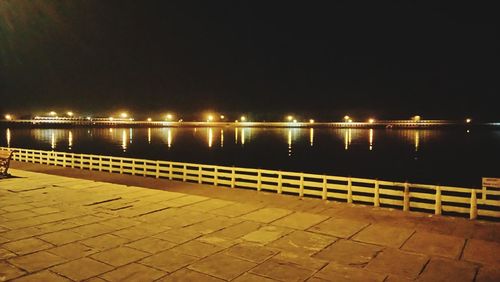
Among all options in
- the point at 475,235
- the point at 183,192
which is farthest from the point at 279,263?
the point at 183,192

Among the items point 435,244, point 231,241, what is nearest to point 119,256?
point 231,241

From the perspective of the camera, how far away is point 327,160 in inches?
2469

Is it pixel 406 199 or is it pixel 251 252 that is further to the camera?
pixel 406 199

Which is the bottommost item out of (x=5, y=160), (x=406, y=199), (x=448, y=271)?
(x=448, y=271)

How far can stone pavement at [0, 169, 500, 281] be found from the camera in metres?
7.90

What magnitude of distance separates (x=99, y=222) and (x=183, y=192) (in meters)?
5.63

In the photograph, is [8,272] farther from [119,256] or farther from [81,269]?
[119,256]

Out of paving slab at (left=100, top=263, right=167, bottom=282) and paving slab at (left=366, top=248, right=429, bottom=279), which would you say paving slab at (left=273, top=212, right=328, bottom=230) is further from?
A: paving slab at (left=100, top=263, right=167, bottom=282)

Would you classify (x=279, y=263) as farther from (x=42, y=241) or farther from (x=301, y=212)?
(x=42, y=241)

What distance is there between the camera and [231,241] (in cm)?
995

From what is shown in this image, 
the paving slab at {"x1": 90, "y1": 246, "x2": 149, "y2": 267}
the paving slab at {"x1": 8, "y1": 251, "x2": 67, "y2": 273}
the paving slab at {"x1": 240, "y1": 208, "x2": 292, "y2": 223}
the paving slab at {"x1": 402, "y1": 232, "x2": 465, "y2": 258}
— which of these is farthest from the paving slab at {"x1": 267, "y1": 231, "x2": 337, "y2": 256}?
the paving slab at {"x1": 8, "y1": 251, "x2": 67, "y2": 273}

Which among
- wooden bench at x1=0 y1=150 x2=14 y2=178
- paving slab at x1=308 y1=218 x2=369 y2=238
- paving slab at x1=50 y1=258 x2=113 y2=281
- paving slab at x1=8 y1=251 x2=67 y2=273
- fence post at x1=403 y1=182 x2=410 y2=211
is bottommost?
paving slab at x1=308 y1=218 x2=369 y2=238

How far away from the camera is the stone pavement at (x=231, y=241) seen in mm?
7902

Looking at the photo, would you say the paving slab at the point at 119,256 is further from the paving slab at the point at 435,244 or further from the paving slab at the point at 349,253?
the paving slab at the point at 435,244
